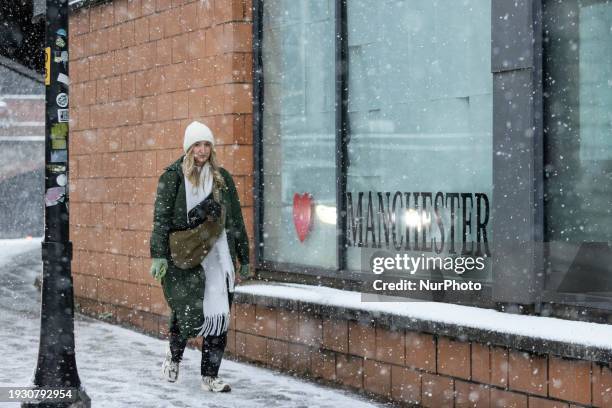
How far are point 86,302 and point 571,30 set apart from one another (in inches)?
277

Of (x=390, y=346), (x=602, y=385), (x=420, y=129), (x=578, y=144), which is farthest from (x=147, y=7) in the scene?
(x=602, y=385)

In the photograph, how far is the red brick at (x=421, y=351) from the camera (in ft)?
21.6

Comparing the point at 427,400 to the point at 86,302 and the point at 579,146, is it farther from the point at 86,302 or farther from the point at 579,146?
the point at 86,302

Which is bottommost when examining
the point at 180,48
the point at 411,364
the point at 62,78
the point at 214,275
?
the point at 411,364

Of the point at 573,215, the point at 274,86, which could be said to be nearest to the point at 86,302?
the point at 274,86

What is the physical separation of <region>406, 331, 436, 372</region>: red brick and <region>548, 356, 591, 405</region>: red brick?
988 mm

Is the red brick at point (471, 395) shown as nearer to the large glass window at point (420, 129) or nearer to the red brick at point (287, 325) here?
the large glass window at point (420, 129)

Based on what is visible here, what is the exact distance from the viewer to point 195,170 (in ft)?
23.5

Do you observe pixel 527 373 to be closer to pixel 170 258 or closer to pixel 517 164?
pixel 517 164

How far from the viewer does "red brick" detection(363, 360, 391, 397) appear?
696 centimetres

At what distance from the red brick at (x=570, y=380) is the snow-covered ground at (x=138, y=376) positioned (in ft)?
4.87

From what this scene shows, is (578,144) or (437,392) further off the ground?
(578,144)

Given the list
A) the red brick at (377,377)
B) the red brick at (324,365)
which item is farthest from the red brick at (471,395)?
the red brick at (324,365)

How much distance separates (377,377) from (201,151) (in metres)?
1.95
